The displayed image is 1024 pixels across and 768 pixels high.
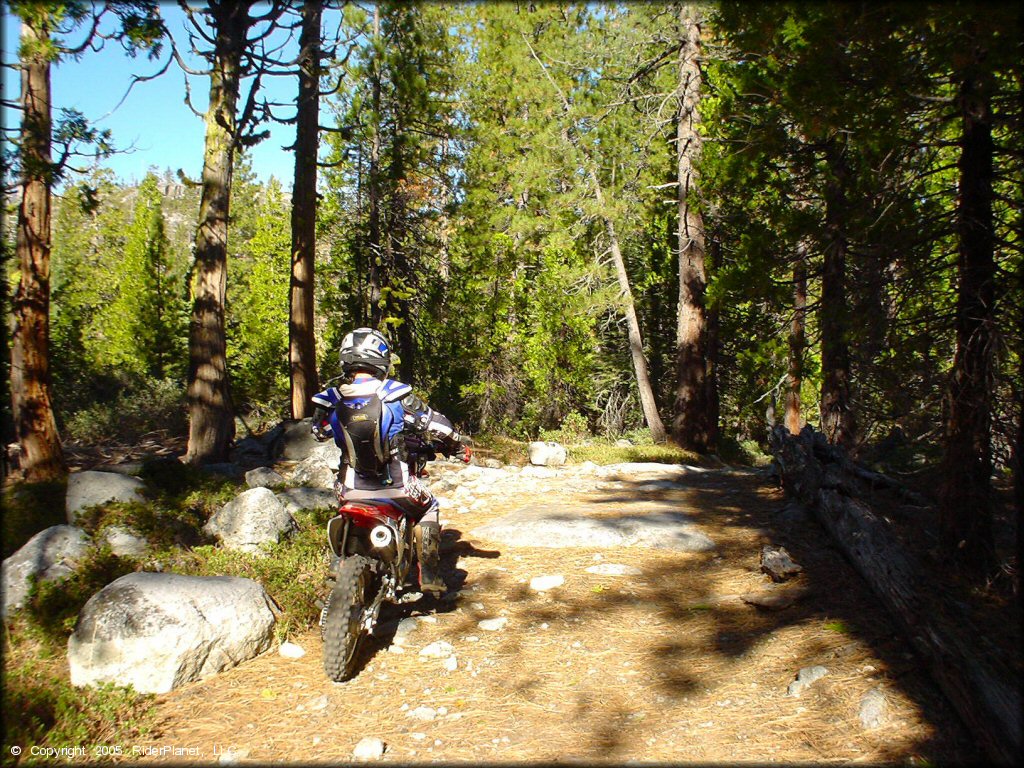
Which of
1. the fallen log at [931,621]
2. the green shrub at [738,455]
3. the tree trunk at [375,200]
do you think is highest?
the tree trunk at [375,200]

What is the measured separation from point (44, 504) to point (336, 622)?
13.8 ft

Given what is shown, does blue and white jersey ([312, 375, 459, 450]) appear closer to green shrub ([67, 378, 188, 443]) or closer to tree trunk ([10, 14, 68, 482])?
tree trunk ([10, 14, 68, 482])

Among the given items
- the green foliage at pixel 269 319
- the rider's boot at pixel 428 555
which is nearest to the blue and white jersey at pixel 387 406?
the rider's boot at pixel 428 555

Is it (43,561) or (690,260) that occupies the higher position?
(690,260)

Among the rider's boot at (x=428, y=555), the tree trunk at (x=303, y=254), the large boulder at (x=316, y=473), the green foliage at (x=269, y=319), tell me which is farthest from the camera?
the green foliage at (x=269, y=319)

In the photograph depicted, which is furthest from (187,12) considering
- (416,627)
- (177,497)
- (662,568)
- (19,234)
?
(662,568)

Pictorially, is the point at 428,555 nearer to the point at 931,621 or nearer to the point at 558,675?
the point at 558,675

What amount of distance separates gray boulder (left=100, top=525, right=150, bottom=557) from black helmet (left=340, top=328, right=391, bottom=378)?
8.05ft

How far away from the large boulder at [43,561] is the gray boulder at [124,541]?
0.63 feet

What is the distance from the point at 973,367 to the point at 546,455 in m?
8.53

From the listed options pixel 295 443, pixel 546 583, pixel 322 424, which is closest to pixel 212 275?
pixel 295 443

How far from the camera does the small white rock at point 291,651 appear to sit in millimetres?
4914

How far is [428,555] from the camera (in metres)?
5.40

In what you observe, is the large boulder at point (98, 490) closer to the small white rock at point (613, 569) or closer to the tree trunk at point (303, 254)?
the small white rock at point (613, 569)
